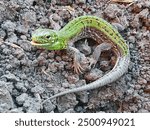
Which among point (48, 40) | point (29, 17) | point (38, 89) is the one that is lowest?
point (38, 89)

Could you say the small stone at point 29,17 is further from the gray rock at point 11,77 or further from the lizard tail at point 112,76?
the lizard tail at point 112,76

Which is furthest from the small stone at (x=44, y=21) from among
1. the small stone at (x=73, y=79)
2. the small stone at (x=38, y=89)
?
the small stone at (x=38, y=89)

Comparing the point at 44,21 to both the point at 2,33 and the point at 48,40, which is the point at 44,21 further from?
the point at 2,33

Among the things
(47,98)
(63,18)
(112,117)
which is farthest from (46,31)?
(112,117)

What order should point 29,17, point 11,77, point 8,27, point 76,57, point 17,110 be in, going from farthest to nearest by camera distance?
point 29,17 → point 8,27 → point 76,57 → point 11,77 → point 17,110

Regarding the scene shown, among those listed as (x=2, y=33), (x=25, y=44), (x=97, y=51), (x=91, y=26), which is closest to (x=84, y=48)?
(x=97, y=51)

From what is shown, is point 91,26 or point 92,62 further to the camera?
point 91,26

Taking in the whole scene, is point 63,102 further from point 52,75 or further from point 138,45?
point 138,45

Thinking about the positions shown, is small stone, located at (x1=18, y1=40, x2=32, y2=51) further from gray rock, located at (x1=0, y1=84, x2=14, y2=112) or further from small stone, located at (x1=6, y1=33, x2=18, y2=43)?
gray rock, located at (x1=0, y1=84, x2=14, y2=112)
